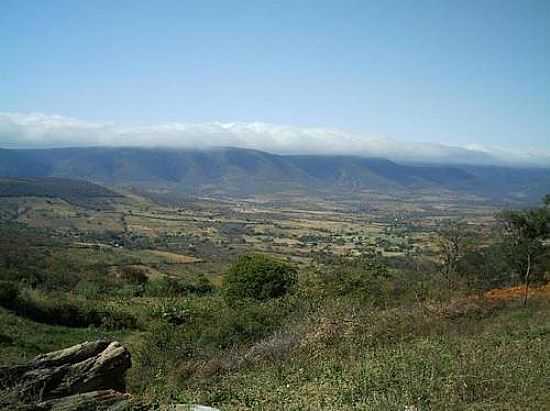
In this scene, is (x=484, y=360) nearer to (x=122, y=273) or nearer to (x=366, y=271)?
(x=366, y=271)

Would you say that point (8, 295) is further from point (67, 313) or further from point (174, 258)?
point (174, 258)

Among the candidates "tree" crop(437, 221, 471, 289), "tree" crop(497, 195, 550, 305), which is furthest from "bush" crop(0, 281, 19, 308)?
"tree" crop(497, 195, 550, 305)

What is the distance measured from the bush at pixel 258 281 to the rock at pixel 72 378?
18646 millimetres

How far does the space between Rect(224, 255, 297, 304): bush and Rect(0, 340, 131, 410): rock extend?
734 inches

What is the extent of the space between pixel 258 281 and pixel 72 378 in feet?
67.7

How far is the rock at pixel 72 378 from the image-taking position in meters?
7.12

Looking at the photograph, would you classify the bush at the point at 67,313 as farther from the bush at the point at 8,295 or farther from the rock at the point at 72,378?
the rock at the point at 72,378

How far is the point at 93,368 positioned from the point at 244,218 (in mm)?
159533

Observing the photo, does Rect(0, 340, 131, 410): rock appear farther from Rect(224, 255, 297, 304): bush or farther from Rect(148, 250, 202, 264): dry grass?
Rect(148, 250, 202, 264): dry grass

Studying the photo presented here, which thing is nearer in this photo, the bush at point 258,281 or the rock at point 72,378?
the rock at point 72,378

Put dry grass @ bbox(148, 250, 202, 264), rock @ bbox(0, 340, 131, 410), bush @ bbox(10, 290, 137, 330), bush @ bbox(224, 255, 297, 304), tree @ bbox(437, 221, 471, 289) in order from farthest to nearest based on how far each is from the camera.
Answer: dry grass @ bbox(148, 250, 202, 264) < bush @ bbox(224, 255, 297, 304) < tree @ bbox(437, 221, 471, 289) < bush @ bbox(10, 290, 137, 330) < rock @ bbox(0, 340, 131, 410)

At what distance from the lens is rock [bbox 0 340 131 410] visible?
7125 mm

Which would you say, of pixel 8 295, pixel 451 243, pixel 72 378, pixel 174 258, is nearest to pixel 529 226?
pixel 451 243

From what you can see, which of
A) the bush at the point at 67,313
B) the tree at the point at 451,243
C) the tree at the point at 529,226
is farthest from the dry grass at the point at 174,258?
the tree at the point at 529,226
